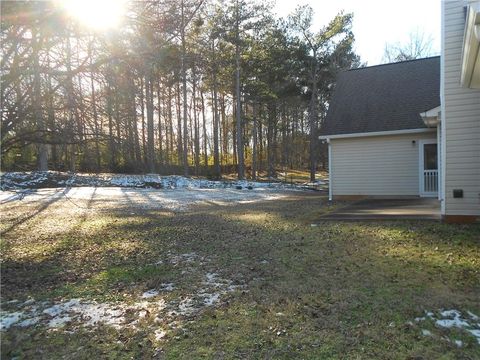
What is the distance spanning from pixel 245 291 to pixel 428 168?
10593 mm

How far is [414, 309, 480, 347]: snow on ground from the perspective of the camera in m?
2.87

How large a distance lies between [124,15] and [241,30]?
70.9 feet

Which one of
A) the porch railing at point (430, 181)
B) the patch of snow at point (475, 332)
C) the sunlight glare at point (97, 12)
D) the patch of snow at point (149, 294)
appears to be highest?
the sunlight glare at point (97, 12)

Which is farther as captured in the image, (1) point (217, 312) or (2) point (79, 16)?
(2) point (79, 16)

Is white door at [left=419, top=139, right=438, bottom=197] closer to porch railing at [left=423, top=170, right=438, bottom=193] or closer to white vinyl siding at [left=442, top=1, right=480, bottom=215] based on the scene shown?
porch railing at [left=423, top=170, right=438, bottom=193]

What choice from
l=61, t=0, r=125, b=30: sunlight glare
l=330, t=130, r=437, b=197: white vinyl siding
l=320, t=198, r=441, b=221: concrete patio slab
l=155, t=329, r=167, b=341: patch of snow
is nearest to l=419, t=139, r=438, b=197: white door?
l=330, t=130, r=437, b=197: white vinyl siding

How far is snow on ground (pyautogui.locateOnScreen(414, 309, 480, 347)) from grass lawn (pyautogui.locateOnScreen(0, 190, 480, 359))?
0.10 ft

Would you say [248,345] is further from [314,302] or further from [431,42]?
[431,42]

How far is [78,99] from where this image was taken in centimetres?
467

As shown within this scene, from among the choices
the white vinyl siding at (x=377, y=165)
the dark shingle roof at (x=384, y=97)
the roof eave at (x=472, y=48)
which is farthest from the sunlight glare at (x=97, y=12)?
the white vinyl siding at (x=377, y=165)

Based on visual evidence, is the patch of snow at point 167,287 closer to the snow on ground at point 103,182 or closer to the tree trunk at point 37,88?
the tree trunk at point 37,88

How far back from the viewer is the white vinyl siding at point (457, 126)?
23.5 feet

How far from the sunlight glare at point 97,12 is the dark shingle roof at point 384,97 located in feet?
33.1

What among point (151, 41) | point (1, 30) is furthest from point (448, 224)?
point (1, 30)
